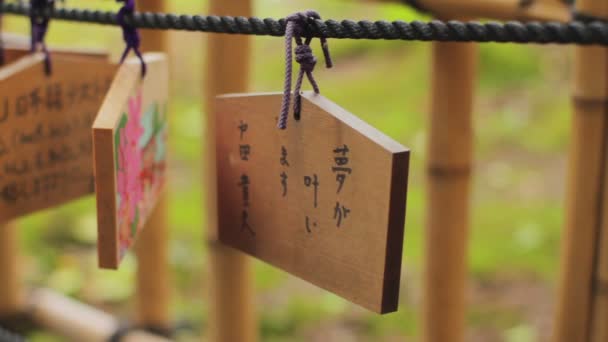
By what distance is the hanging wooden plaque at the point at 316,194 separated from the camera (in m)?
0.46

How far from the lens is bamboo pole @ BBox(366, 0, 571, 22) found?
2.75 feet

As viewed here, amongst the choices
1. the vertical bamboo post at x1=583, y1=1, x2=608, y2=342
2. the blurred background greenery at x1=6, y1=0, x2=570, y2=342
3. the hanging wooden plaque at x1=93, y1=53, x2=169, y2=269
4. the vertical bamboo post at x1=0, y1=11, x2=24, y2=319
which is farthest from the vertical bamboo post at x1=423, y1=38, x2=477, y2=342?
the vertical bamboo post at x1=0, y1=11, x2=24, y2=319

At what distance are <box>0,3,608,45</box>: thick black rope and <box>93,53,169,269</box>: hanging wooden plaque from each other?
0.07m

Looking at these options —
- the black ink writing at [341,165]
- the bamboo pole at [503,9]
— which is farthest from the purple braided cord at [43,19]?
the bamboo pole at [503,9]

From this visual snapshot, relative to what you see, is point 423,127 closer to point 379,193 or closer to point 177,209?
point 177,209

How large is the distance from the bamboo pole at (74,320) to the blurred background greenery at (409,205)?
337 mm

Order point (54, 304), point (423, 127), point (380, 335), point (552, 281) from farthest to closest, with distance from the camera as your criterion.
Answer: point (423, 127), point (552, 281), point (380, 335), point (54, 304)

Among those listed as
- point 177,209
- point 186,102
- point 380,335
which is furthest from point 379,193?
point 186,102

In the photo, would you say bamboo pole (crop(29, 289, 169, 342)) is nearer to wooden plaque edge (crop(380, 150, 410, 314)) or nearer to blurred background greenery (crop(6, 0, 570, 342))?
blurred background greenery (crop(6, 0, 570, 342))

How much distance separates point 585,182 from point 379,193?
0.48 metres

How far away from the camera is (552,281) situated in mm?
1912

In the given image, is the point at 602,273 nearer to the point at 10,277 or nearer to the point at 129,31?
the point at 129,31

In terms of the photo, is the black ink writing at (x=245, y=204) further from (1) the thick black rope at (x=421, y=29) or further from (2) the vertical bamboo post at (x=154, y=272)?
(2) the vertical bamboo post at (x=154, y=272)

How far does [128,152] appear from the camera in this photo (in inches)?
23.0
